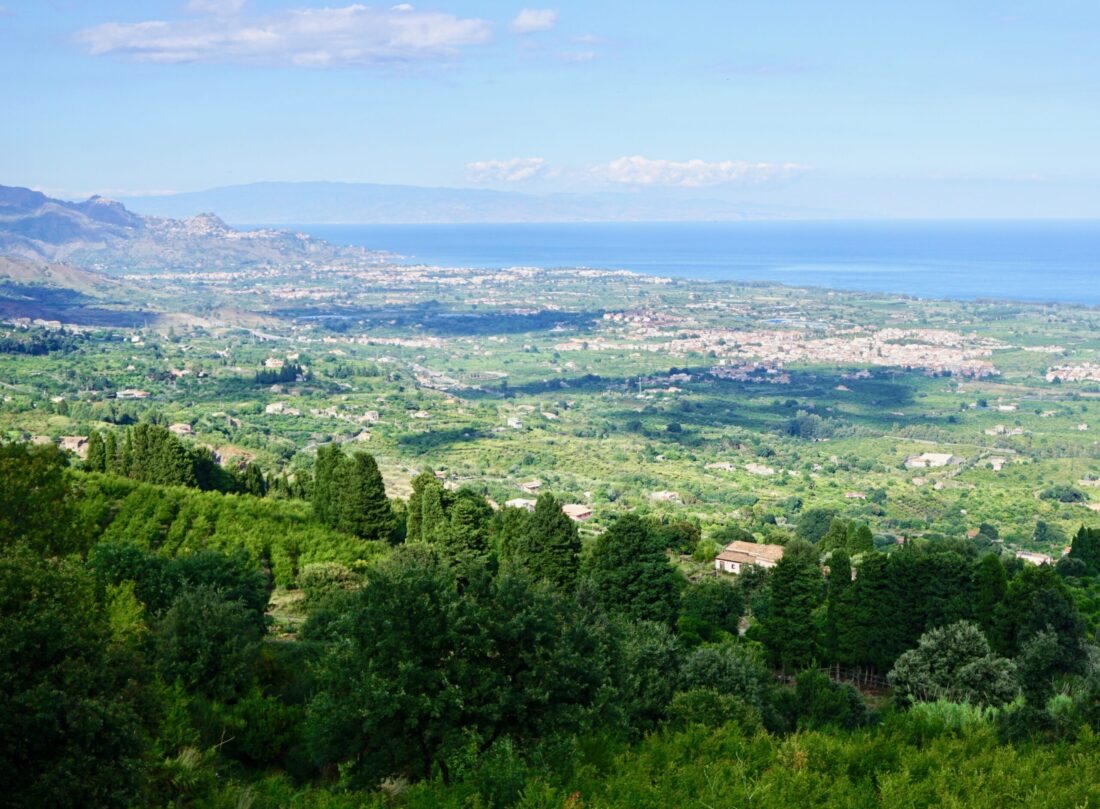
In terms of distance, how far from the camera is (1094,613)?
21094 mm

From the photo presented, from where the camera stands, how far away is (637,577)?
1973 centimetres

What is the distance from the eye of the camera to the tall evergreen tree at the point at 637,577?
1942 centimetres

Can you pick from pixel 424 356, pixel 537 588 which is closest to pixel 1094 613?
pixel 537 588

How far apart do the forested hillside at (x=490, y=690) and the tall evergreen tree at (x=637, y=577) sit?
1.22 meters

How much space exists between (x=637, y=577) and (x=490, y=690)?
429 inches

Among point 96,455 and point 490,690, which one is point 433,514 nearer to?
point 96,455

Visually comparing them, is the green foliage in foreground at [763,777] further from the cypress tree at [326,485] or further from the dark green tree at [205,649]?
the cypress tree at [326,485]

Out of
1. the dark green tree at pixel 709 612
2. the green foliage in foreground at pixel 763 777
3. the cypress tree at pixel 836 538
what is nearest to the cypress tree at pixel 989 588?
the dark green tree at pixel 709 612

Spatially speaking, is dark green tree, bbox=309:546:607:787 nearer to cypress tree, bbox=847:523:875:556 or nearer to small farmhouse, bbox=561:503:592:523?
cypress tree, bbox=847:523:875:556

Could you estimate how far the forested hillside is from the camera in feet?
24.8

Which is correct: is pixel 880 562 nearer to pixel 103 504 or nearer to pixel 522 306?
pixel 103 504

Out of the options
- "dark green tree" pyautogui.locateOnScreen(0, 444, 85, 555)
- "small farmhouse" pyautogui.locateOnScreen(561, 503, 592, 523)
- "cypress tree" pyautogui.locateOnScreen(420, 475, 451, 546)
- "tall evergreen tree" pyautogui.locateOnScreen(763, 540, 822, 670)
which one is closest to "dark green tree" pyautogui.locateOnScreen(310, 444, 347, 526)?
"cypress tree" pyautogui.locateOnScreen(420, 475, 451, 546)

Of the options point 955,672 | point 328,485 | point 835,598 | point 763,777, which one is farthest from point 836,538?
point 763,777

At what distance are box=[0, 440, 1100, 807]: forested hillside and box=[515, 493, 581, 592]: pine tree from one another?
3.67 meters
